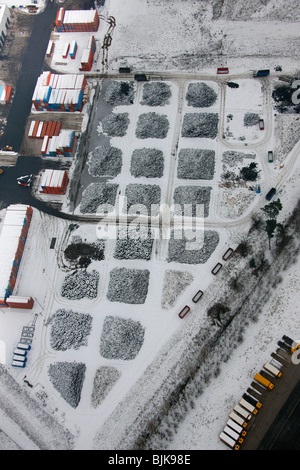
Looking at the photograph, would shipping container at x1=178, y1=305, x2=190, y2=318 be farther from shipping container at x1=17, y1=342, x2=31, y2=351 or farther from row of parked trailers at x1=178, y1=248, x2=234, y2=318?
shipping container at x1=17, y1=342, x2=31, y2=351

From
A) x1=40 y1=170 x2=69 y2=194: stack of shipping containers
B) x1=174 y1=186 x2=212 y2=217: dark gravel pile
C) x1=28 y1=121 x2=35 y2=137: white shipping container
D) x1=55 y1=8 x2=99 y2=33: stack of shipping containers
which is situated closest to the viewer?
x1=174 y1=186 x2=212 y2=217: dark gravel pile

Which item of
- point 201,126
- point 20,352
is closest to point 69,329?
point 20,352

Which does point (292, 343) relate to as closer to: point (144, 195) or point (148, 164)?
point (144, 195)

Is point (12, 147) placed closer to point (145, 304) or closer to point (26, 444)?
point (145, 304)

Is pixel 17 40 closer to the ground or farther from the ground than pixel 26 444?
farther from the ground

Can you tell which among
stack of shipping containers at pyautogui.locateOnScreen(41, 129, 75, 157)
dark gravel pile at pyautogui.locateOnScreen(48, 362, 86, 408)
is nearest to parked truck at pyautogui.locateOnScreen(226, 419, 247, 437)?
dark gravel pile at pyautogui.locateOnScreen(48, 362, 86, 408)
